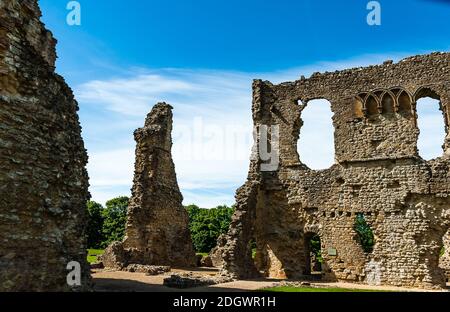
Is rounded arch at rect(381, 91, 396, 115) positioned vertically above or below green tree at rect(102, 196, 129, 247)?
above

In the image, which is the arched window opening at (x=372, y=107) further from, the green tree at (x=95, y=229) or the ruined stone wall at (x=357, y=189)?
the green tree at (x=95, y=229)

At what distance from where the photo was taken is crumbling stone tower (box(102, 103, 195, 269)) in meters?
21.8

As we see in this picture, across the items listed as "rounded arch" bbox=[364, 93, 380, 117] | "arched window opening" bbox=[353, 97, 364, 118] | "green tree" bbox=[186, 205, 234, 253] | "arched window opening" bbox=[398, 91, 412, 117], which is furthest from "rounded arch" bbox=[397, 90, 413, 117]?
"green tree" bbox=[186, 205, 234, 253]

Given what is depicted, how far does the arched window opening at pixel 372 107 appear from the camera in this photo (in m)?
18.7

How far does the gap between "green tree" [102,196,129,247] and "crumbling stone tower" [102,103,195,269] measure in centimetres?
2462

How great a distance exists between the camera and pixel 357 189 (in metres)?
18.3

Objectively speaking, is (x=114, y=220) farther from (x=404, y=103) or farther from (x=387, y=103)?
(x=404, y=103)

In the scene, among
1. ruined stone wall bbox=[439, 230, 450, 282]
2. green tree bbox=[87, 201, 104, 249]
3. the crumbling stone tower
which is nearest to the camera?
ruined stone wall bbox=[439, 230, 450, 282]

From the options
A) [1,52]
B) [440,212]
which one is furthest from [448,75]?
[1,52]

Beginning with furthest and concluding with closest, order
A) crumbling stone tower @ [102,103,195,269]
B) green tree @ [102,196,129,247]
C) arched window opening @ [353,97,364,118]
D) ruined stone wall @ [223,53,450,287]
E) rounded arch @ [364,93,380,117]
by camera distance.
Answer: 1. green tree @ [102,196,129,247]
2. crumbling stone tower @ [102,103,195,269]
3. arched window opening @ [353,97,364,118]
4. rounded arch @ [364,93,380,117]
5. ruined stone wall @ [223,53,450,287]

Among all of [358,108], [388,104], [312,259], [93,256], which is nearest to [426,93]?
[388,104]

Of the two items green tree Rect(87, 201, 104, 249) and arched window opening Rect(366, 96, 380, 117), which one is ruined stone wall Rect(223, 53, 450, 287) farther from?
green tree Rect(87, 201, 104, 249)

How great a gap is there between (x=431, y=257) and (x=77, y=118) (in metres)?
14.1

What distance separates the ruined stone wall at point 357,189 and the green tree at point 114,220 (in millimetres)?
31195
